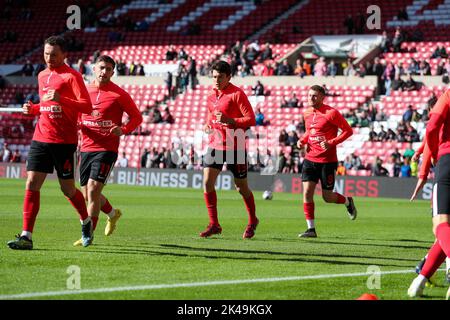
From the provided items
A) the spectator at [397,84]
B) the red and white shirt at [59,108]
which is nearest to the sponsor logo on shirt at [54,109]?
the red and white shirt at [59,108]

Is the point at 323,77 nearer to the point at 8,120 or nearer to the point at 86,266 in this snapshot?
the point at 8,120

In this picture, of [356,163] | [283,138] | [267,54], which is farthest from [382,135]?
[267,54]

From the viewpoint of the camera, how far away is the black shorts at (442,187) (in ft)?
27.1

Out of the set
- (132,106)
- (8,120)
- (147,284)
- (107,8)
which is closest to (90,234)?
(132,106)

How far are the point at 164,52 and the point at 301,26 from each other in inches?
300

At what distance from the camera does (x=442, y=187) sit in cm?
827

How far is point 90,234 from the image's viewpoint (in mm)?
12359

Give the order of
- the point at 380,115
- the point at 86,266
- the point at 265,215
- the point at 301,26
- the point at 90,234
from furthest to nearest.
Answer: the point at 301,26
the point at 380,115
the point at 265,215
the point at 90,234
the point at 86,266

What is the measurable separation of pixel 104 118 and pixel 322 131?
462cm

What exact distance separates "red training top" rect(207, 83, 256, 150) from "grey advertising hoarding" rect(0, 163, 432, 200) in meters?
18.5

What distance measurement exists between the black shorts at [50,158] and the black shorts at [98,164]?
0.61 m

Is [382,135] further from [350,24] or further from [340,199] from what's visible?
[340,199]

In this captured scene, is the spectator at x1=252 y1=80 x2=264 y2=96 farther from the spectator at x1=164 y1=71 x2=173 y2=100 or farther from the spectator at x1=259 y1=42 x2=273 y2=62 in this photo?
the spectator at x1=164 y1=71 x2=173 y2=100

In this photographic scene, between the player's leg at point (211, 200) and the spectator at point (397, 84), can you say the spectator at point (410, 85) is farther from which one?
the player's leg at point (211, 200)
